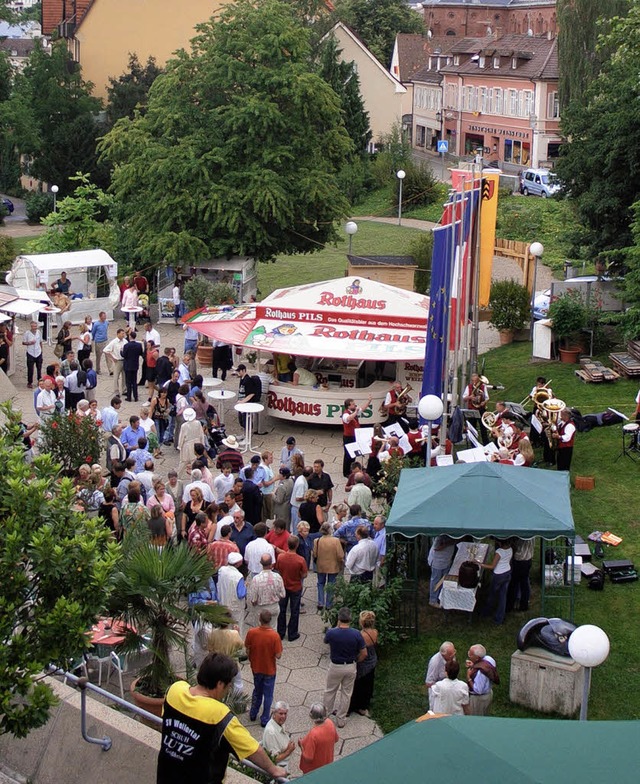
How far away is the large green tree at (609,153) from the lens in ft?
83.9

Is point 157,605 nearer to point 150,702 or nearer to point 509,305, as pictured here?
point 150,702

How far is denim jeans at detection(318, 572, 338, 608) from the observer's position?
44.1 feet

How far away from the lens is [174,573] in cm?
1012

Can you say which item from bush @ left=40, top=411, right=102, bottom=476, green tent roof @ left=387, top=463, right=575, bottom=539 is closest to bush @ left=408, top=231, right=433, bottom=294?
bush @ left=40, top=411, right=102, bottom=476

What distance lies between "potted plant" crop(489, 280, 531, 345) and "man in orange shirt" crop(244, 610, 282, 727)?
16534mm

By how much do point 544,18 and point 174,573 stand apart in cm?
9370

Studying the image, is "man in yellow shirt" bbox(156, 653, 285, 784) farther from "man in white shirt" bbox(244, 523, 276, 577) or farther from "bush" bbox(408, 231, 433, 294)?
"bush" bbox(408, 231, 433, 294)

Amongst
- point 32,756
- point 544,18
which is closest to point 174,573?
point 32,756

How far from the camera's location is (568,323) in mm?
24172

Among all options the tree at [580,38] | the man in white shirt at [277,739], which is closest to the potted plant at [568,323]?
the man in white shirt at [277,739]

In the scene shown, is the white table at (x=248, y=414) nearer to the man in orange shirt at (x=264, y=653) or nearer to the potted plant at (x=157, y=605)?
the man in orange shirt at (x=264, y=653)

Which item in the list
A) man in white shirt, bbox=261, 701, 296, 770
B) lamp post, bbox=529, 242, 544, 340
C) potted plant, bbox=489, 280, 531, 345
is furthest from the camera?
potted plant, bbox=489, 280, 531, 345

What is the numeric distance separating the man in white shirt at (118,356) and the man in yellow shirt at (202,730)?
609 inches

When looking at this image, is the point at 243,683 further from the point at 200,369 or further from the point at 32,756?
the point at 200,369
